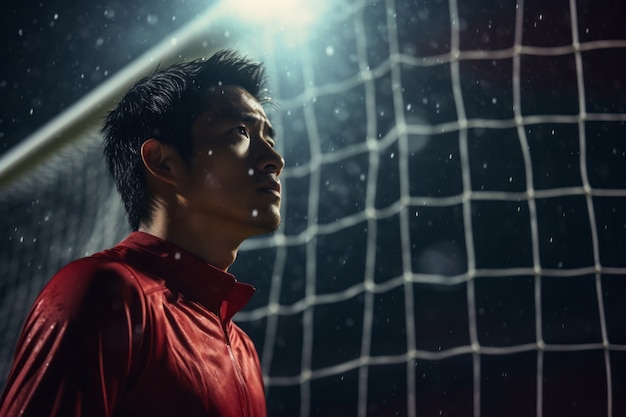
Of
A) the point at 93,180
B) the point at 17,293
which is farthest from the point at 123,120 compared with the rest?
the point at 17,293

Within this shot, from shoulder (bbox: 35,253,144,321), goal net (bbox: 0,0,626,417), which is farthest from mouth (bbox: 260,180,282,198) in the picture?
goal net (bbox: 0,0,626,417)

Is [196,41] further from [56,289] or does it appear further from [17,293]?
[56,289]

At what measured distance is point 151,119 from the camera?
89 cm

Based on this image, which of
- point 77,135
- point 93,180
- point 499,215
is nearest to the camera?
point 77,135

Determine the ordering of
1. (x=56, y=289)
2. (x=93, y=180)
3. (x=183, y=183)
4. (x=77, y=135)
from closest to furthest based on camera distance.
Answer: (x=56, y=289)
(x=183, y=183)
(x=77, y=135)
(x=93, y=180)

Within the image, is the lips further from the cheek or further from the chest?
the chest

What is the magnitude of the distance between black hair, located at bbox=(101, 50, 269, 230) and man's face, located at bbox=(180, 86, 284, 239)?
0.07 ft

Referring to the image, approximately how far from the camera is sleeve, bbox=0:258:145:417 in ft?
1.78

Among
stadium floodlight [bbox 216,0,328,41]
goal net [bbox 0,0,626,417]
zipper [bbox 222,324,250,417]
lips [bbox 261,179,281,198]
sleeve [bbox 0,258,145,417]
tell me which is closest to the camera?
sleeve [bbox 0,258,145,417]

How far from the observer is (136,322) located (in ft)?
2.05

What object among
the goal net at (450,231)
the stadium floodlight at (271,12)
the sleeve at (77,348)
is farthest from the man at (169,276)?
the goal net at (450,231)

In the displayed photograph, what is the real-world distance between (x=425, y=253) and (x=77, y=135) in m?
1.93

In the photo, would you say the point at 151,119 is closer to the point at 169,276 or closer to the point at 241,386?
the point at 169,276

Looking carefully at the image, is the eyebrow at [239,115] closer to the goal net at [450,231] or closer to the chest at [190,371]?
the chest at [190,371]
